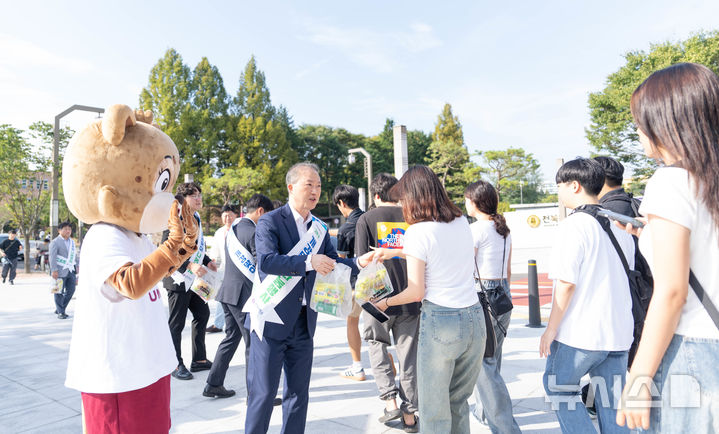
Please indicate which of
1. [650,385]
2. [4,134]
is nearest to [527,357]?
[650,385]

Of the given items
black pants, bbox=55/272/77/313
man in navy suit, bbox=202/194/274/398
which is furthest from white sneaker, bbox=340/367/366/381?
black pants, bbox=55/272/77/313

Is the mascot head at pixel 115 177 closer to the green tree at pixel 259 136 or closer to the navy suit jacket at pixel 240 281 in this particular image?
the navy suit jacket at pixel 240 281

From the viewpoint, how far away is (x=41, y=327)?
7609 mm

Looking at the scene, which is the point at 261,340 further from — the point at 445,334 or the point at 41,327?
the point at 41,327

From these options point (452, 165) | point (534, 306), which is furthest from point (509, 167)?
point (534, 306)

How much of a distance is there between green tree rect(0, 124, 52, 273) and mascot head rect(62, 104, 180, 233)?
2024 centimetres

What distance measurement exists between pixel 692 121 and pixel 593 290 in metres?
1.22

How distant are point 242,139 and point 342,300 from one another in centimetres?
3969

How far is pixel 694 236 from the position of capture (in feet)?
4.28

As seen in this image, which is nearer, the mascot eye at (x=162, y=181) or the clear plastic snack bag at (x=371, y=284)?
the mascot eye at (x=162, y=181)

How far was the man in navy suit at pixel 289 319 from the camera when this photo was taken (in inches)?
108

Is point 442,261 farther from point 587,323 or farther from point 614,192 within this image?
point 614,192

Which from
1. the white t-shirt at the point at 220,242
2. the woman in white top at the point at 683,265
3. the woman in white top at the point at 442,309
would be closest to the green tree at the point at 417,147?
the white t-shirt at the point at 220,242

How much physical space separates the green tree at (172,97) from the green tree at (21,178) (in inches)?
662
